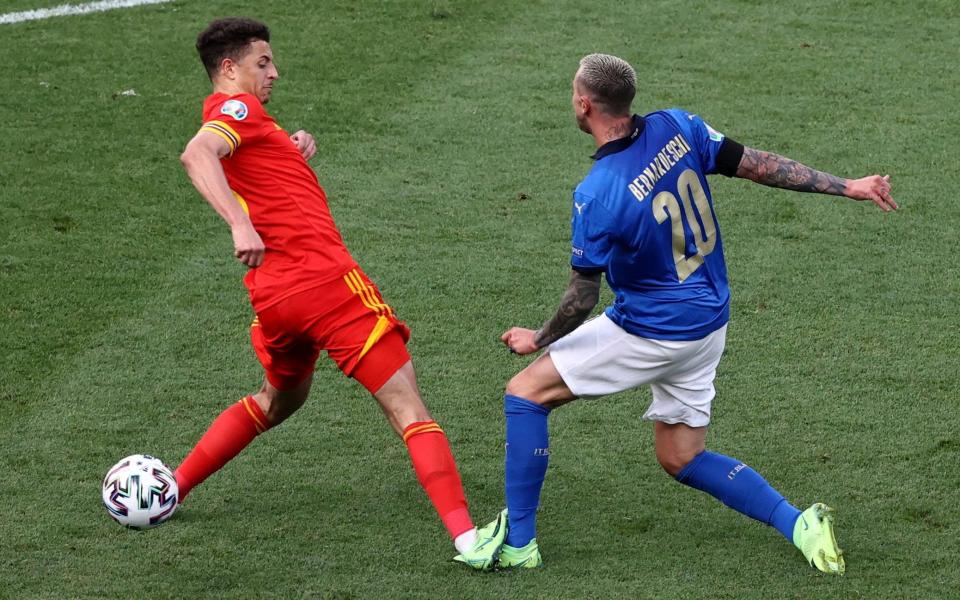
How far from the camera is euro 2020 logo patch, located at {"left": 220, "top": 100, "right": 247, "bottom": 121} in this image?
4613mm

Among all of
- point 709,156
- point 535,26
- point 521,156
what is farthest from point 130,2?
point 709,156

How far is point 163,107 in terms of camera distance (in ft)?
30.1

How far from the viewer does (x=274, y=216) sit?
474cm

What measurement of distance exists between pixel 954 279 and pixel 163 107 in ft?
16.8

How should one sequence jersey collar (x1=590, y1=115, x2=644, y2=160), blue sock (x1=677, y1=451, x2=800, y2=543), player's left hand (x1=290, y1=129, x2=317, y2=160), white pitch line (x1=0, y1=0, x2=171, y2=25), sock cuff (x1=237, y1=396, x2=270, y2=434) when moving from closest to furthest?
1. jersey collar (x1=590, y1=115, x2=644, y2=160)
2. blue sock (x1=677, y1=451, x2=800, y2=543)
3. player's left hand (x1=290, y1=129, x2=317, y2=160)
4. sock cuff (x1=237, y1=396, x2=270, y2=434)
5. white pitch line (x1=0, y1=0, x2=171, y2=25)

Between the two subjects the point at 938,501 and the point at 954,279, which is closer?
the point at 938,501

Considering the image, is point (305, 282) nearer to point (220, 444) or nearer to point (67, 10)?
point (220, 444)

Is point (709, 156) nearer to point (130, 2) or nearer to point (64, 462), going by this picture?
point (64, 462)

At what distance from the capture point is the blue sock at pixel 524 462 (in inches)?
186

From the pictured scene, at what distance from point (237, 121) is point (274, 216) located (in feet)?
1.14

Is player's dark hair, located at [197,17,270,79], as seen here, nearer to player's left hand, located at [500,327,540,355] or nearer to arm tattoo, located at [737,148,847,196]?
player's left hand, located at [500,327,540,355]

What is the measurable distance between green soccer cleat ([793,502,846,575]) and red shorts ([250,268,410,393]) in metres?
1.48

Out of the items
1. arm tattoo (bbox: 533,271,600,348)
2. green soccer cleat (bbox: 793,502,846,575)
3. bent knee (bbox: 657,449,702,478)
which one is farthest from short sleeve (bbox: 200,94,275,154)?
green soccer cleat (bbox: 793,502,846,575)

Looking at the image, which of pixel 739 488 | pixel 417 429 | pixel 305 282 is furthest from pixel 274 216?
pixel 739 488
